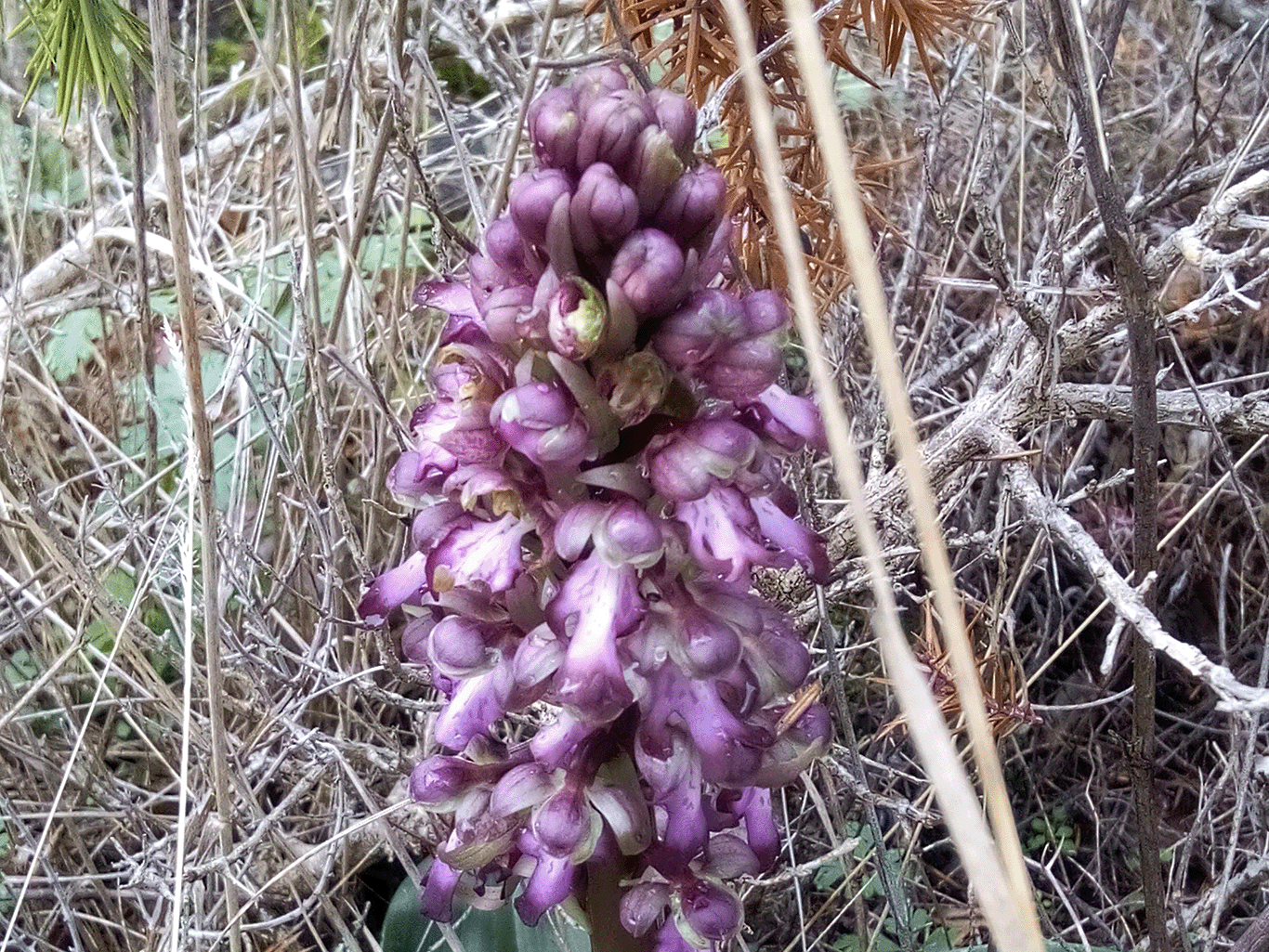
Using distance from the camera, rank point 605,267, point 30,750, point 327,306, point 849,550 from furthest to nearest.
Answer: point 327,306
point 30,750
point 849,550
point 605,267

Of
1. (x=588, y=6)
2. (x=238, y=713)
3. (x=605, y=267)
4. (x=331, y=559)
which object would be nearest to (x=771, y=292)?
(x=605, y=267)

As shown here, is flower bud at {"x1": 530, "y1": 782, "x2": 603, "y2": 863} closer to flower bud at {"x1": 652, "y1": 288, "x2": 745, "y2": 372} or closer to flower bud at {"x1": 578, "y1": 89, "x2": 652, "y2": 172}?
flower bud at {"x1": 652, "y1": 288, "x2": 745, "y2": 372}

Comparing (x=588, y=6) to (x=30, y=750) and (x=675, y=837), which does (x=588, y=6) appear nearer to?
(x=675, y=837)

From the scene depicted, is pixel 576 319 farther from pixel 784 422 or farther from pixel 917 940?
pixel 917 940

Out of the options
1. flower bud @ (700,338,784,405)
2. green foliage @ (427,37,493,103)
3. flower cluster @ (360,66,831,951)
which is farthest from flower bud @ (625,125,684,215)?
green foliage @ (427,37,493,103)

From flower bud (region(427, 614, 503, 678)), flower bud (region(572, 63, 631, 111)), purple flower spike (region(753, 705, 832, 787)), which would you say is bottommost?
purple flower spike (region(753, 705, 832, 787))

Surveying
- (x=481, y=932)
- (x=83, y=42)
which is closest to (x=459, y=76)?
(x=83, y=42)
